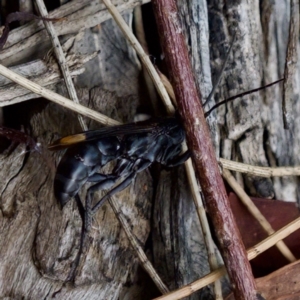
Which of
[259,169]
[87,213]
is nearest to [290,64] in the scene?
[259,169]

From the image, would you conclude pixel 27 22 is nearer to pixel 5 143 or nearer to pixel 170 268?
pixel 5 143

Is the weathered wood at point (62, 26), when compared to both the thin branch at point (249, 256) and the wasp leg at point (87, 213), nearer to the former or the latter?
the wasp leg at point (87, 213)

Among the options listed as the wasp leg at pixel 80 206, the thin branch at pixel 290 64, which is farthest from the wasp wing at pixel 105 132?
the thin branch at pixel 290 64

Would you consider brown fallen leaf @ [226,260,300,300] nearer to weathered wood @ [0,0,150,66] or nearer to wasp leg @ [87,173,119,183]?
wasp leg @ [87,173,119,183]

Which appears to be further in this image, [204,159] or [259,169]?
[259,169]

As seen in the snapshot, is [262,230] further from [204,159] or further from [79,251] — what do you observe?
[79,251]
